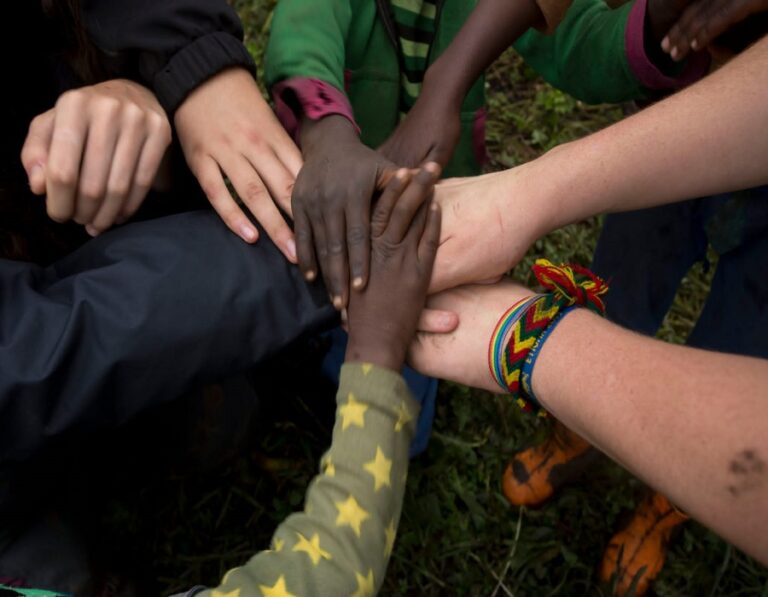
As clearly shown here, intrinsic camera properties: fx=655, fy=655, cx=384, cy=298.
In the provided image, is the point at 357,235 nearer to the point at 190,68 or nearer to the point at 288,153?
the point at 288,153

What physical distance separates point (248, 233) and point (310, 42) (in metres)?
0.51

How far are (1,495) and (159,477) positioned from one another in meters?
0.82

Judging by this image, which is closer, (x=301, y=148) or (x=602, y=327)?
(x=602, y=327)

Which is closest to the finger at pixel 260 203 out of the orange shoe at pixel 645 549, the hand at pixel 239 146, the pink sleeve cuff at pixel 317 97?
the hand at pixel 239 146

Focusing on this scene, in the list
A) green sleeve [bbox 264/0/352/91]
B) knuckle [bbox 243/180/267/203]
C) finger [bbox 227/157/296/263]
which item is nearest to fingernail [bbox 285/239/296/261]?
finger [bbox 227/157/296/263]

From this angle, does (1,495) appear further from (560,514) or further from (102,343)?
(560,514)

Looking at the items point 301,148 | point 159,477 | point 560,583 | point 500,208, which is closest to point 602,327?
point 500,208

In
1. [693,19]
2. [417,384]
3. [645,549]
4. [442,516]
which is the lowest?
[442,516]

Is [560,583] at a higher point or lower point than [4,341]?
lower

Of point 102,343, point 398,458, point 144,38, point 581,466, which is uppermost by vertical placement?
point 144,38

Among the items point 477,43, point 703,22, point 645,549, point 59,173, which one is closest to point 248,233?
point 59,173

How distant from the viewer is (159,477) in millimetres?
1872

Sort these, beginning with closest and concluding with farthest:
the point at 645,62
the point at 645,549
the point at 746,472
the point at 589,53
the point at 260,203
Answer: the point at 746,472
the point at 260,203
the point at 645,62
the point at 589,53
the point at 645,549

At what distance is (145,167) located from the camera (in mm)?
1075
